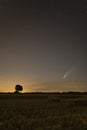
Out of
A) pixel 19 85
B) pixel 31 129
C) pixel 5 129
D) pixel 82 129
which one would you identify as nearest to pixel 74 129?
pixel 82 129

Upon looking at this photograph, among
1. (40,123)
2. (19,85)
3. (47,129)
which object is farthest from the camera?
(19,85)

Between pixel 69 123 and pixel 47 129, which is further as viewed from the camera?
pixel 69 123

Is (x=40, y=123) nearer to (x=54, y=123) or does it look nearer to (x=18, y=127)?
(x=54, y=123)

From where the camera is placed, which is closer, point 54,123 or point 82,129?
point 82,129

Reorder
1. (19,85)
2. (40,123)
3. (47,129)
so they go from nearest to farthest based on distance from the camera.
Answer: (47,129) < (40,123) < (19,85)

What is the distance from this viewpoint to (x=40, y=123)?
25594 millimetres

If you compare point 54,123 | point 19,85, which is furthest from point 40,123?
point 19,85

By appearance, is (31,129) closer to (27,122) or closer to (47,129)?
(47,129)

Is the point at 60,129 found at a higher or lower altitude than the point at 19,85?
lower

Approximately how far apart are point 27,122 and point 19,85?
167 m

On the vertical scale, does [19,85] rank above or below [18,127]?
above

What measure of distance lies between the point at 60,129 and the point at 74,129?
35.0 inches

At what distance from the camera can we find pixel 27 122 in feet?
85.8

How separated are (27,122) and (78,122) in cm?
365
